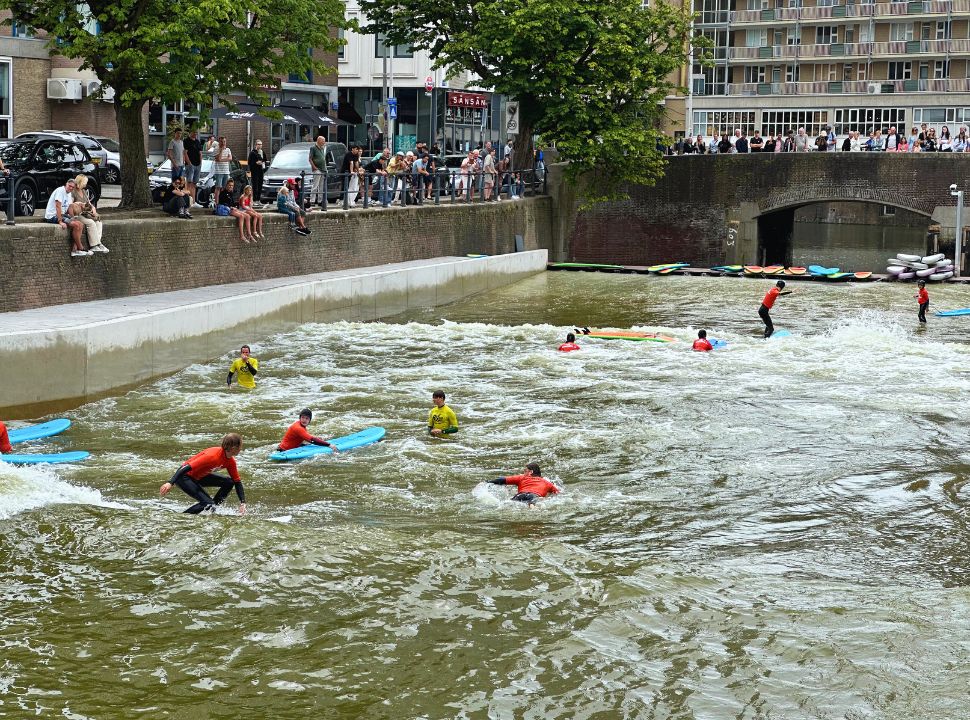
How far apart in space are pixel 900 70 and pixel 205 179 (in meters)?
55.8

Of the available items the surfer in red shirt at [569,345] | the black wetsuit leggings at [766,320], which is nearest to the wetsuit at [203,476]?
the surfer in red shirt at [569,345]

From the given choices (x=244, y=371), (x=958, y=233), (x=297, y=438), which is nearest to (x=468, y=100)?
(x=958, y=233)

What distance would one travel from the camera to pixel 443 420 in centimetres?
1988

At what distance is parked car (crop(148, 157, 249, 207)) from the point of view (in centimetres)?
3294

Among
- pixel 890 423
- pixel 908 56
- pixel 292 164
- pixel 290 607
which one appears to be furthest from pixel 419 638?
pixel 908 56

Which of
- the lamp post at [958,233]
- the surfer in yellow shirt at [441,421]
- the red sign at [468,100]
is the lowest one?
the surfer in yellow shirt at [441,421]

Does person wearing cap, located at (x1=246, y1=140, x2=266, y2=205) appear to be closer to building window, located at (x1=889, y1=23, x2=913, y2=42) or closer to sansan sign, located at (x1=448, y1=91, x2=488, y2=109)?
sansan sign, located at (x1=448, y1=91, x2=488, y2=109)

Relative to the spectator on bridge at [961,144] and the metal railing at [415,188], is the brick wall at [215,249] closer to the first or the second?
the metal railing at [415,188]

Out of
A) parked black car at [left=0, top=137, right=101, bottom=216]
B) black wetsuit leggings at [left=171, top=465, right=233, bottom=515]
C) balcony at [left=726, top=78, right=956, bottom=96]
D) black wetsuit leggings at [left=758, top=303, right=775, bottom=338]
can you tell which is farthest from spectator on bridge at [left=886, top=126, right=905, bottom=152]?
black wetsuit leggings at [left=171, top=465, right=233, bottom=515]

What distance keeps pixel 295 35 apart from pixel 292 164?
7115 millimetres

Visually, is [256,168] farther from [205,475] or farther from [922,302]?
[205,475]

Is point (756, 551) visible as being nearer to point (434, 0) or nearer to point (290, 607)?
point (290, 607)

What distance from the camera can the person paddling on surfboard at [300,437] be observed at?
18312 mm

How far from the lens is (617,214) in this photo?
49656 mm
